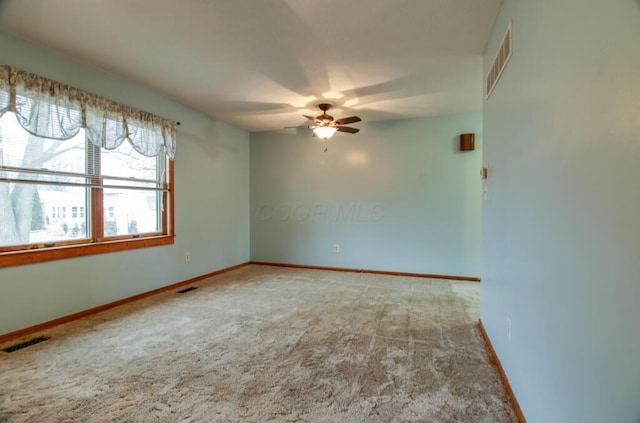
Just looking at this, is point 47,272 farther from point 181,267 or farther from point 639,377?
point 639,377

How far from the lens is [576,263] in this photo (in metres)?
1.01

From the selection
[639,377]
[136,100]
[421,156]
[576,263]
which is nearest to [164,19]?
[136,100]

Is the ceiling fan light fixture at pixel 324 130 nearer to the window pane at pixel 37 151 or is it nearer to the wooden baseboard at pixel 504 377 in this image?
the window pane at pixel 37 151

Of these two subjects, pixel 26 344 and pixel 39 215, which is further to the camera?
pixel 39 215

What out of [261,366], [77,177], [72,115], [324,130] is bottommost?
[261,366]

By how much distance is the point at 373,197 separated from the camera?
16.4 ft

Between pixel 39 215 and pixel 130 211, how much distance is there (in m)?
0.92

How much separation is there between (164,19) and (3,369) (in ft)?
9.15

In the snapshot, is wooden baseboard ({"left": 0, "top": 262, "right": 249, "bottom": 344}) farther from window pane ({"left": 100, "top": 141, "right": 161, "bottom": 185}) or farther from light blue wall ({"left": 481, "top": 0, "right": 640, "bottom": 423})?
light blue wall ({"left": 481, "top": 0, "right": 640, "bottom": 423})

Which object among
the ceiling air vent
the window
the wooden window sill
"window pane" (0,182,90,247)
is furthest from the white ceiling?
the wooden window sill

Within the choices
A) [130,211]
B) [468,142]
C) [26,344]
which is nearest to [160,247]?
[130,211]

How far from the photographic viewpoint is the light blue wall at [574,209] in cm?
74

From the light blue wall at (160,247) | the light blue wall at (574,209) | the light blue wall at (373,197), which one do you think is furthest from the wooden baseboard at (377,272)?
the light blue wall at (574,209)

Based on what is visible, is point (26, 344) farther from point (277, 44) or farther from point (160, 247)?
point (277, 44)
